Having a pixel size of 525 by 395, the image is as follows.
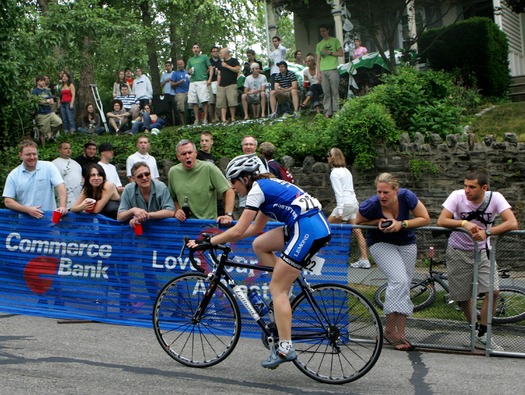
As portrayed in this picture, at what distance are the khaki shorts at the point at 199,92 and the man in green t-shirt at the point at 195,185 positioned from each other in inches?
449

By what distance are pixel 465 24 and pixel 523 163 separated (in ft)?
28.4

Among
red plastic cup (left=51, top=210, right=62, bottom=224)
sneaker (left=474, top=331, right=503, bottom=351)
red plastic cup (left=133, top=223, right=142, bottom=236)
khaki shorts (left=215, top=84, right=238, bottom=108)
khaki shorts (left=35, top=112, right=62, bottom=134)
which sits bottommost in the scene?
sneaker (left=474, top=331, right=503, bottom=351)

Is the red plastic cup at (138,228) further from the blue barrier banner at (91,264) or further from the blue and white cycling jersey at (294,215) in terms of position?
the blue and white cycling jersey at (294,215)

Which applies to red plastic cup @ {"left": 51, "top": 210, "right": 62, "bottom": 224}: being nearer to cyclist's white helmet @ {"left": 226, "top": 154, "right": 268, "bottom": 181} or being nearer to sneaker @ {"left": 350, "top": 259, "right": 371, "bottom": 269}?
cyclist's white helmet @ {"left": 226, "top": 154, "right": 268, "bottom": 181}

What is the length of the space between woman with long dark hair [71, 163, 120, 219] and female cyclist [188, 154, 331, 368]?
3216 millimetres

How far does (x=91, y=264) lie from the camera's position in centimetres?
1023

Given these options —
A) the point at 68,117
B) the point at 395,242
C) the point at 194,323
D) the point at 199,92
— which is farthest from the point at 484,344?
the point at 68,117

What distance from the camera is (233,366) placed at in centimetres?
820

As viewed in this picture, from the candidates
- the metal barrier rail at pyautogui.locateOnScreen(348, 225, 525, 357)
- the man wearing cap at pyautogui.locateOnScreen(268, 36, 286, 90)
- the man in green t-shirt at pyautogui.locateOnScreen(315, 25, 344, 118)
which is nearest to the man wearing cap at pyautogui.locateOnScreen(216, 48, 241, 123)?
the man wearing cap at pyautogui.locateOnScreen(268, 36, 286, 90)

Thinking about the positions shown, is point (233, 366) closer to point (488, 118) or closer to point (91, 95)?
point (488, 118)

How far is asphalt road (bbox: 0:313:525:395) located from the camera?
7.36 m

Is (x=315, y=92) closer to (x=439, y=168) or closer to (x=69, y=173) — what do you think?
(x=439, y=168)

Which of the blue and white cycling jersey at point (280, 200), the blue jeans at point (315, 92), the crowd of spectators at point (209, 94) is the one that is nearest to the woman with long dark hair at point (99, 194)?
the blue and white cycling jersey at point (280, 200)

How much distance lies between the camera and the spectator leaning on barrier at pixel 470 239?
876cm
